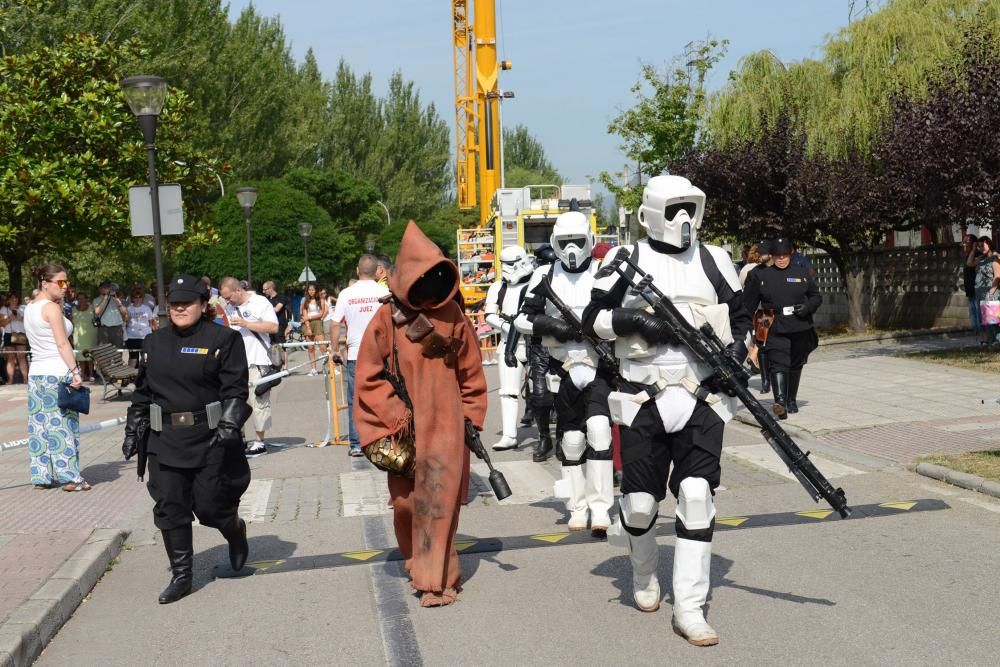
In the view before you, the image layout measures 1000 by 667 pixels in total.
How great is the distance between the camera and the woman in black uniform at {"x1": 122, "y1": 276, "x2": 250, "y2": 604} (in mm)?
6301

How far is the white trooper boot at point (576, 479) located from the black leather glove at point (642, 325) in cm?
230

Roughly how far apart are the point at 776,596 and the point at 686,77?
29.1 m

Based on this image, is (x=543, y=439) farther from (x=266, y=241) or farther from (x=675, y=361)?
(x=266, y=241)

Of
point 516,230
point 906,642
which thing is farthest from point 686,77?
point 906,642

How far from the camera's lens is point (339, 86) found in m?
71.0

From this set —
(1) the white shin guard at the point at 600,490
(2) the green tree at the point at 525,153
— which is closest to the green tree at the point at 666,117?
(1) the white shin guard at the point at 600,490

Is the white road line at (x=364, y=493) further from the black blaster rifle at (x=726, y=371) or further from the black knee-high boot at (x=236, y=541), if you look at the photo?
the black blaster rifle at (x=726, y=371)

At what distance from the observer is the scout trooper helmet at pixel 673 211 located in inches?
213

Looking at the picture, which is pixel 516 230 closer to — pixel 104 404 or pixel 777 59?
pixel 777 59

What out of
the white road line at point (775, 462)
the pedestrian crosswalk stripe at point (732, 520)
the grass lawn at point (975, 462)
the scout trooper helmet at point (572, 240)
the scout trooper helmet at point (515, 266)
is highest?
the scout trooper helmet at point (572, 240)

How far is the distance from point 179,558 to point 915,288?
19.3m

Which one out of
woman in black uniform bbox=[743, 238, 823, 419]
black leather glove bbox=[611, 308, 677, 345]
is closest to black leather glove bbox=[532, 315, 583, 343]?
black leather glove bbox=[611, 308, 677, 345]

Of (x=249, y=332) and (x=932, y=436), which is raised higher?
(x=249, y=332)

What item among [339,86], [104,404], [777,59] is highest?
[339,86]
